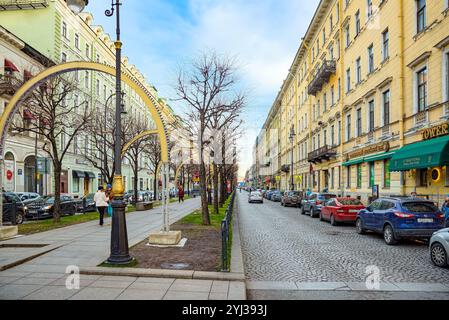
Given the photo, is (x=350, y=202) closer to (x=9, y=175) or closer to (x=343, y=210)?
(x=343, y=210)

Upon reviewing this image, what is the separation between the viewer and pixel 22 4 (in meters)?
36.2

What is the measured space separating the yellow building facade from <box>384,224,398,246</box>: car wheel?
4.59m

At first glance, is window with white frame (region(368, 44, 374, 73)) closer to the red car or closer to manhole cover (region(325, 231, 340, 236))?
the red car

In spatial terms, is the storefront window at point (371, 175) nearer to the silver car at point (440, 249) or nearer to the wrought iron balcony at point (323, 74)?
the wrought iron balcony at point (323, 74)

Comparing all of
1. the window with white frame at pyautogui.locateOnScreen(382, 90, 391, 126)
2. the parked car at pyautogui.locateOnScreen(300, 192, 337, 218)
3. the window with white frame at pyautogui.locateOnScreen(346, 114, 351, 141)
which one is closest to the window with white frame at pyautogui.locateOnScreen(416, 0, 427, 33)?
the window with white frame at pyautogui.locateOnScreen(382, 90, 391, 126)

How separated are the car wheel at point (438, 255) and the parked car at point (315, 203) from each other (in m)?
12.6

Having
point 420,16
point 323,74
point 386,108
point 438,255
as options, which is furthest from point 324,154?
point 438,255

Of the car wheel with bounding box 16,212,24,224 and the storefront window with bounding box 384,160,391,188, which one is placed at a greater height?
the storefront window with bounding box 384,160,391,188

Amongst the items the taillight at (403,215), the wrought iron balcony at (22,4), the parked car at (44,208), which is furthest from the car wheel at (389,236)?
the wrought iron balcony at (22,4)

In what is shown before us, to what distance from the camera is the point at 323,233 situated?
14891 millimetres

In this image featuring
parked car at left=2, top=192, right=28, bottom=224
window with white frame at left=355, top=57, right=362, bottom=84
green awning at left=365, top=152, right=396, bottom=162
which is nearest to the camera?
parked car at left=2, top=192, right=28, bottom=224

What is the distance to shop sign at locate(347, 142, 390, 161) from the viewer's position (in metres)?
21.9

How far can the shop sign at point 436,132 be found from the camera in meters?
15.5
